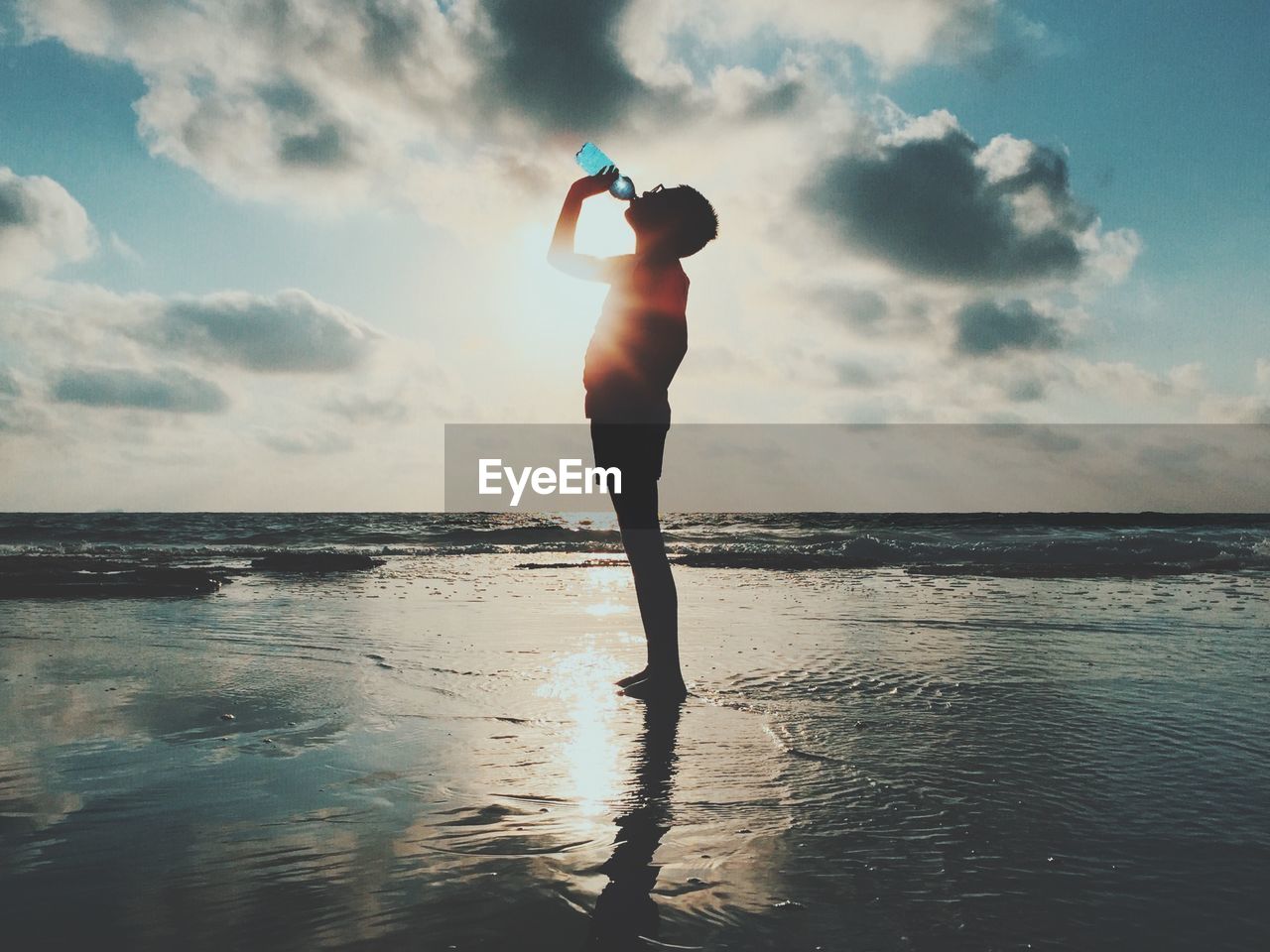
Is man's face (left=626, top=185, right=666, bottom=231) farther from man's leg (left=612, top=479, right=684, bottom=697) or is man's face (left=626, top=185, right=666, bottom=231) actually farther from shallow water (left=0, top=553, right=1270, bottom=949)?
shallow water (left=0, top=553, right=1270, bottom=949)

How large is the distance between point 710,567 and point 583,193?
11.6 meters

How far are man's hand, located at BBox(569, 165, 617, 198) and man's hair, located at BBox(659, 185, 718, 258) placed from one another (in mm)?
244

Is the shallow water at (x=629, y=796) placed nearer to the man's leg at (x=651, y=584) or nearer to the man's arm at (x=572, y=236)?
the man's leg at (x=651, y=584)

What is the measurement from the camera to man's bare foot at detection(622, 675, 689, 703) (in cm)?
345

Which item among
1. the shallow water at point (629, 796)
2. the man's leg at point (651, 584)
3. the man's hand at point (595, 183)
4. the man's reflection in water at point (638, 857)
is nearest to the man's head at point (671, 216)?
the man's hand at point (595, 183)

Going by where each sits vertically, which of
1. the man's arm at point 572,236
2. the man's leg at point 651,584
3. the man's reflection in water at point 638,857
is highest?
the man's arm at point 572,236

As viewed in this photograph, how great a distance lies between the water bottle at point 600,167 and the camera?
12.2 ft

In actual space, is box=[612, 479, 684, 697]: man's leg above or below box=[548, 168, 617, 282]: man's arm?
below

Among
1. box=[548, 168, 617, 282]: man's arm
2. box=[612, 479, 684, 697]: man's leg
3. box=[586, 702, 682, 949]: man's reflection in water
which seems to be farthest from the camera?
box=[548, 168, 617, 282]: man's arm

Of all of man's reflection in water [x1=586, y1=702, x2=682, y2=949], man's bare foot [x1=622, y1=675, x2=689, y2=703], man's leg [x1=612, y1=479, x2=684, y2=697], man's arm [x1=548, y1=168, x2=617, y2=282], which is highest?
man's arm [x1=548, y1=168, x2=617, y2=282]

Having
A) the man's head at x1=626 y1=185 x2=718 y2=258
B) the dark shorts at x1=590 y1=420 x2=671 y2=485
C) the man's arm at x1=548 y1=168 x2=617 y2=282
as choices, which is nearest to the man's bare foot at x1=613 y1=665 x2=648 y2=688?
the dark shorts at x1=590 y1=420 x2=671 y2=485

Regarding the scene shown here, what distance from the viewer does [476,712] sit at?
10.3 ft

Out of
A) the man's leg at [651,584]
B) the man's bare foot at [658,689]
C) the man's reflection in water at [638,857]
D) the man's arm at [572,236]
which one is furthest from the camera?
the man's arm at [572,236]

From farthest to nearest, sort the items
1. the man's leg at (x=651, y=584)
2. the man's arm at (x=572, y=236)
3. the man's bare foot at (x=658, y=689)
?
the man's arm at (x=572, y=236) < the man's leg at (x=651, y=584) < the man's bare foot at (x=658, y=689)
